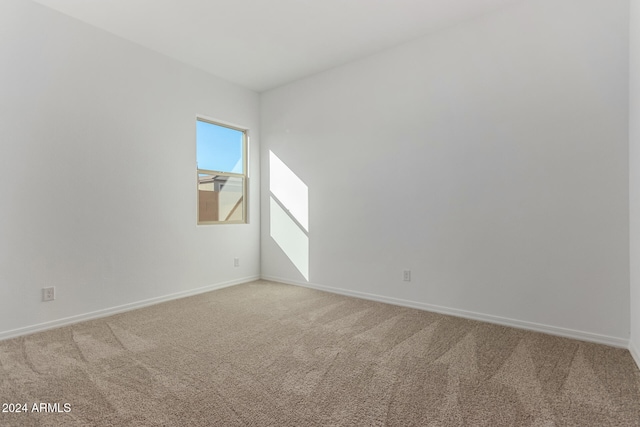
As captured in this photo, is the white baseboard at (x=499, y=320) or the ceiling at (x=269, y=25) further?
the ceiling at (x=269, y=25)

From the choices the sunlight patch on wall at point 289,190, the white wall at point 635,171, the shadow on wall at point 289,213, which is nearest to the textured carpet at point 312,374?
the white wall at point 635,171

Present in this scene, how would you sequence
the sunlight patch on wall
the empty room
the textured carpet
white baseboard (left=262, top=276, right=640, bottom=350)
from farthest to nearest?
the sunlight patch on wall
white baseboard (left=262, top=276, right=640, bottom=350)
the empty room
the textured carpet

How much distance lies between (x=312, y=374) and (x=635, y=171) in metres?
2.53

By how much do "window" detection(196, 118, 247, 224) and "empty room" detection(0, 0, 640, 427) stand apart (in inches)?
1.9

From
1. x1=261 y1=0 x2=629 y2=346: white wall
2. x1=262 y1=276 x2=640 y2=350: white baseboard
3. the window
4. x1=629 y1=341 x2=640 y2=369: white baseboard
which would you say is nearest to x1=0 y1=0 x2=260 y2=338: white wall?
the window

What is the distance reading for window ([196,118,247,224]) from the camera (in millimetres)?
4121

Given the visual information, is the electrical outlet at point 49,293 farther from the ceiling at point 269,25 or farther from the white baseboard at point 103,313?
the ceiling at point 269,25

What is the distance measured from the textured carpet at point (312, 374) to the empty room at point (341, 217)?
2cm

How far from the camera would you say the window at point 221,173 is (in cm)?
412

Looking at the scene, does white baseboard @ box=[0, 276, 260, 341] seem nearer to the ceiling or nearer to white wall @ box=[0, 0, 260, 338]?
white wall @ box=[0, 0, 260, 338]

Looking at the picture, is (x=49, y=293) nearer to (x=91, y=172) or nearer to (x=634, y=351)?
(x=91, y=172)

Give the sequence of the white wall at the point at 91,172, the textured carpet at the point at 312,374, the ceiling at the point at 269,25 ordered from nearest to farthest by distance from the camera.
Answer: the textured carpet at the point at 312,374 < the white wall at the point at 91,172 < the ceiling at the point at 269,25

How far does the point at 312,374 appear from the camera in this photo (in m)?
1.98

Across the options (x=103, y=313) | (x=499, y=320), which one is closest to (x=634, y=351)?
(x=499, y=320)
